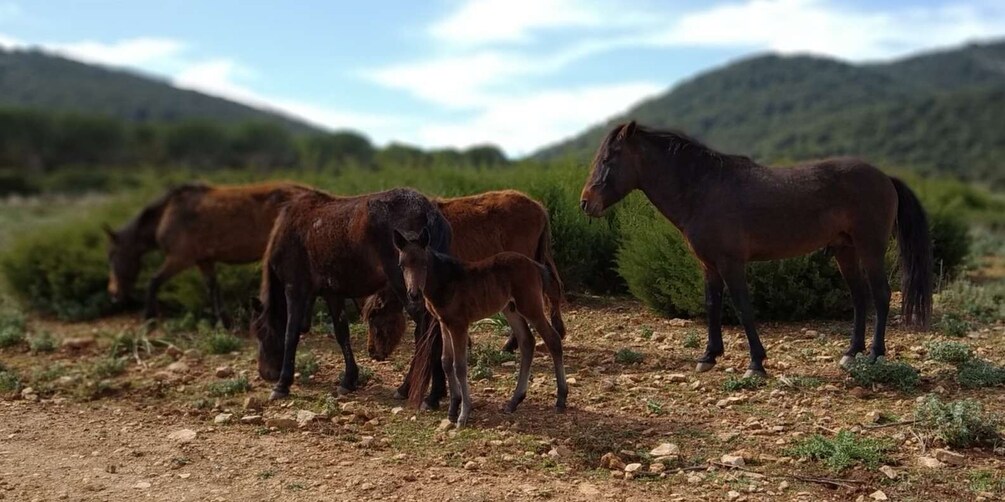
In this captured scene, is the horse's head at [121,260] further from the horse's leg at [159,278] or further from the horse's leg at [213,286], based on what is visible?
the horse's leg at [213,286]

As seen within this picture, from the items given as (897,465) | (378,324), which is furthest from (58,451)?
(897,465)

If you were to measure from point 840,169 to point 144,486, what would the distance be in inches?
223

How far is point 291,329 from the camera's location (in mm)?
7359

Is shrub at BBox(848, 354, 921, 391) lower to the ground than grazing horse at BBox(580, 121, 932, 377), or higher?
lower

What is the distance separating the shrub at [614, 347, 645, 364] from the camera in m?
7.46

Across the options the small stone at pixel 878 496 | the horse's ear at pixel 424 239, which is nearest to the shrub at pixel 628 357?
the horse's ear at pixel 424 239

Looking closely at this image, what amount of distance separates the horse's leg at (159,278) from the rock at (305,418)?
20.2 feet

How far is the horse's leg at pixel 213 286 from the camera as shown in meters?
11.5

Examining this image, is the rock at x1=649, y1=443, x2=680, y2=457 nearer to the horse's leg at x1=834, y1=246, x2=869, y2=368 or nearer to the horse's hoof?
the horse's hoof

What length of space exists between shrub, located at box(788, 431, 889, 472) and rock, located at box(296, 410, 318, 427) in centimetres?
351

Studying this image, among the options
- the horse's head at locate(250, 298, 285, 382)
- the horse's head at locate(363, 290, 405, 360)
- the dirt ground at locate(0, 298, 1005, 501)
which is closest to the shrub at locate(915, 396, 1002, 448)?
the dirt ground at locate(0, 298, 1005, 501)

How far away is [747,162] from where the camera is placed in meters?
7.04

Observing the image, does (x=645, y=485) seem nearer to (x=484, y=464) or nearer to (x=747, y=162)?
(x=484, y=464)

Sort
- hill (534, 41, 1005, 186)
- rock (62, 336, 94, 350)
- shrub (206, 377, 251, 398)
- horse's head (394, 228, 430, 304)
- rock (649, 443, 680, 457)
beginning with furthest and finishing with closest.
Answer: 1. hill (534, 41, 1005, 186)
2. rock (62, 336, 94, 350)
3. shrub (206, 377, 251, 398)
4. horse's head (394, 228, 430, 304)
5. rock (649, 443, 680, 457)
